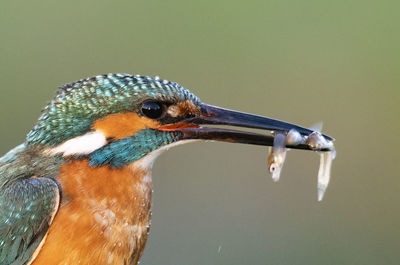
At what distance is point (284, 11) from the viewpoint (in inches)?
324

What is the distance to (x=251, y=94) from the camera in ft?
24.6

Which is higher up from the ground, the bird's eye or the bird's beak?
the bird's eye

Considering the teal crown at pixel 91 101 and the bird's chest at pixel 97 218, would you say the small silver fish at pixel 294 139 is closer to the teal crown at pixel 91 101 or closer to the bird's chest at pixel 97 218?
the teal crown at pixel 91 101

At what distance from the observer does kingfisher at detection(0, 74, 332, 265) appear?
3.44m

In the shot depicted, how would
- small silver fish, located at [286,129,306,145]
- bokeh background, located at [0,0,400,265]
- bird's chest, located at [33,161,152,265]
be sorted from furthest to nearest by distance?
bokeh background, located at [0,0,400,265]
small silver fish, located at [286,129,306,145]
bird's chest, located at [33,161,152,265]

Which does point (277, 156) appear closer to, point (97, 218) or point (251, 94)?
point (97, 218)


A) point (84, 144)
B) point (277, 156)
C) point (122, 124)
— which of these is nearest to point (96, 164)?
point (84, 144)

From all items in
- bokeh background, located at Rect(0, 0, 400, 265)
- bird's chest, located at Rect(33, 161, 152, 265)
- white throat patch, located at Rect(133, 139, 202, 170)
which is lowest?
bokeh background, located at Rect(0, 0, 400, 265)

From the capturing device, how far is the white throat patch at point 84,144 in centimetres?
349

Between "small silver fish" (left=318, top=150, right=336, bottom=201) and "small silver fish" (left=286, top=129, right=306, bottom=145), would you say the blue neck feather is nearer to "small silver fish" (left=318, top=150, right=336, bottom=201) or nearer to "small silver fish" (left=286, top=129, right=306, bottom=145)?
"small silver fish" (left=286, top=129, right=306, bottom=145)

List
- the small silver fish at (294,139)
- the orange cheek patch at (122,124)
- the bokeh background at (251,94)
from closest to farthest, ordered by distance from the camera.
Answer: the orange cheek patch at (122,124)
the small silver fish at (294,139)
the bokeh background at (251,94)

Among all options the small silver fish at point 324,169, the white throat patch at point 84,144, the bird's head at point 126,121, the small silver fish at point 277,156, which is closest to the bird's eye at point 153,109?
the bird's head at point 126,121

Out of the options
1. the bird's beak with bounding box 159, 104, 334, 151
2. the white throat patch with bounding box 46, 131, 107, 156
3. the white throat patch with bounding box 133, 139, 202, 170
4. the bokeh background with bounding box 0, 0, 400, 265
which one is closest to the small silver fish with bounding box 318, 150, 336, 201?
the bird's beak with bounding box 159, 104, 334, 151

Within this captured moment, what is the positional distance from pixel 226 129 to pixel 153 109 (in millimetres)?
379
